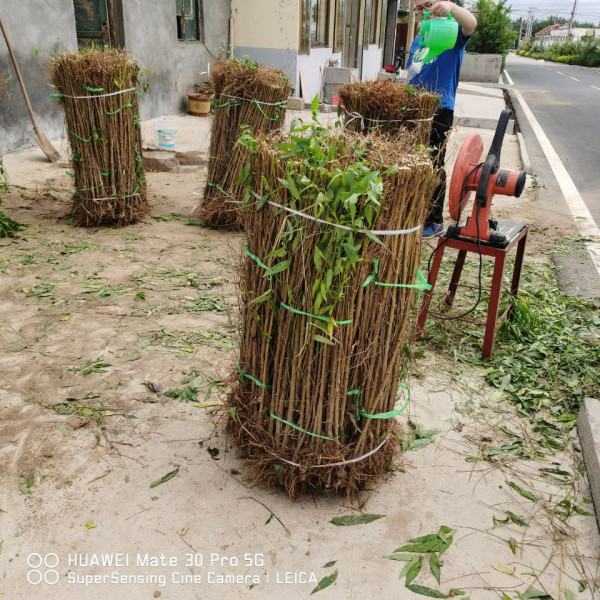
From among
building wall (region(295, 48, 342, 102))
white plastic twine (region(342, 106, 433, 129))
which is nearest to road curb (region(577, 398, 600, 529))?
white plastic twine (region(342, 106, 433, 129))

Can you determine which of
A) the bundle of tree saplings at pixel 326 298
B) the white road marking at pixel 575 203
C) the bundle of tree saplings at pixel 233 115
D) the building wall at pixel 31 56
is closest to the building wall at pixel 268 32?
the building wall at pixel 31 56

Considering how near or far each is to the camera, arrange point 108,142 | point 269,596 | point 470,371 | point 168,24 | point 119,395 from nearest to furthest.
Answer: point 269,596 < point 119,395 < point 470,371 < point 108,142 < point 168,24

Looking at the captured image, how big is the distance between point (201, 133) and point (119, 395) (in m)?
7.28

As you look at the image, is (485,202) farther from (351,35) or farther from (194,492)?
(351,35)

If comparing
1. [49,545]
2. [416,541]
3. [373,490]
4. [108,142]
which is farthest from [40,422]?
[108,142]

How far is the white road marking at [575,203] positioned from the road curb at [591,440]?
2366mm

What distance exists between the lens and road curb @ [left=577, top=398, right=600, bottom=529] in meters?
2.36

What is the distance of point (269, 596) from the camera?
6.22ft

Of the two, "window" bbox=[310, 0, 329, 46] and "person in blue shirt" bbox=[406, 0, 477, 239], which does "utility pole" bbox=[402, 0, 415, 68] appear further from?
"person in blue shirt" bbox=[406, 0, 477, 239]

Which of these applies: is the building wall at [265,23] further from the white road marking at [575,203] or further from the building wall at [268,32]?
the white road marking at [575,203]

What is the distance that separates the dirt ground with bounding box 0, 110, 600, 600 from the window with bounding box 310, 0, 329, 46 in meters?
11.3

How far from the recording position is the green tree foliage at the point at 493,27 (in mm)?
25562

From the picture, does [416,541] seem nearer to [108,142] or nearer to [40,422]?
[40,422]

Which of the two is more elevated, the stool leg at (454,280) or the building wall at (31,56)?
the building wall at (31,56)
